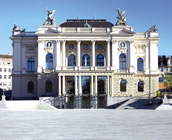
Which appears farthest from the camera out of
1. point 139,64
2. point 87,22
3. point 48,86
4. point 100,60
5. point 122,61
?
point 87,22

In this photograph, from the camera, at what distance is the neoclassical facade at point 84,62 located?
73375 mm

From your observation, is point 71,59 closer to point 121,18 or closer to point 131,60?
point 131,60

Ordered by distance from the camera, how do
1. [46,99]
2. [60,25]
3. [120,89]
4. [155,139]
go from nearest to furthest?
[155,139] < [46,99] < [120,89] < [60,25]

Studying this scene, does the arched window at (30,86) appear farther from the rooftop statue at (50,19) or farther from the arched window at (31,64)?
the rooftop statue at (50,19)

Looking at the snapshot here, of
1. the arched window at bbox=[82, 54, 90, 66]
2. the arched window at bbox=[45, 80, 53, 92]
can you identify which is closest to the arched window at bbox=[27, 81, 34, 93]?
the arched window at bbox=[45, 80, 53, 92]

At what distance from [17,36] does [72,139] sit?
6071 centimetres

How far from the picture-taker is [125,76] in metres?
75.9

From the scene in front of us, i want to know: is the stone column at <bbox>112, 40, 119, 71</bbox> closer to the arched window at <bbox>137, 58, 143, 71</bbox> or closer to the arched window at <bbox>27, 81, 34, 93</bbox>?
the arched window at <bbox>137, 58, 143, 71</bbox>

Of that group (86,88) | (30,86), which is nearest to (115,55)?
(86,88)

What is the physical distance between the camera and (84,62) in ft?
257

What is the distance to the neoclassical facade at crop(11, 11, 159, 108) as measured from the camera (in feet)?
241

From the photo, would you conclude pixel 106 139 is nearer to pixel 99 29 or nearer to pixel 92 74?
pixel 92 74

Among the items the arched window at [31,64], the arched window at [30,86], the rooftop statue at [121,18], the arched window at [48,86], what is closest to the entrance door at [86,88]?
the arched window at [48,86]

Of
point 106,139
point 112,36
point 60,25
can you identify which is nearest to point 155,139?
point 106,139
